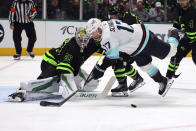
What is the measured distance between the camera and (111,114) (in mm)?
3473

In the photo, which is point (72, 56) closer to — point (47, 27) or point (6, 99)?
point (6, 99)

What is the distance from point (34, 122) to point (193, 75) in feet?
11.9

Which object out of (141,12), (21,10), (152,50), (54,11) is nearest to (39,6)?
(54,11)

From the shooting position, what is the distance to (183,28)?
4871 mm

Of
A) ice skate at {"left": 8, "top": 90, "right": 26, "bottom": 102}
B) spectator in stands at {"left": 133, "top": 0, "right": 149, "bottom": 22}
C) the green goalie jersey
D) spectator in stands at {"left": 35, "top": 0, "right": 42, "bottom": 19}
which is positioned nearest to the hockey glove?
the green goalie jersey

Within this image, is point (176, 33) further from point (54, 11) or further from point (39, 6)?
point (39, 6)

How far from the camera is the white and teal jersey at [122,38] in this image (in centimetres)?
376

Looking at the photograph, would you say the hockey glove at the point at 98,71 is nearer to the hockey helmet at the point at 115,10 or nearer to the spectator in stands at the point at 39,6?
the hockey helmet at the point at 115,10

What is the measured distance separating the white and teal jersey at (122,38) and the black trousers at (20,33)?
4.56 meters

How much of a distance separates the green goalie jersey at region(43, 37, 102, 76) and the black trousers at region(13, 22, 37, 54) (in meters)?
4.12

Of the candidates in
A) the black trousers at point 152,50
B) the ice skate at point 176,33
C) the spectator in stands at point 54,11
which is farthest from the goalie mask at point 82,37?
the spectator in stands at point 54,11

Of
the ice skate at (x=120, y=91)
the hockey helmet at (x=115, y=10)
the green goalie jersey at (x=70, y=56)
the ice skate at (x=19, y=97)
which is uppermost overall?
the hockey helmet at (x=115, y=10)

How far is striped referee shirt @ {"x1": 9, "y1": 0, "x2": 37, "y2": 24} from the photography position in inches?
325

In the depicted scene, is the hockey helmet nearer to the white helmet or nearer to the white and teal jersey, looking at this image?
the white and teal jersey
